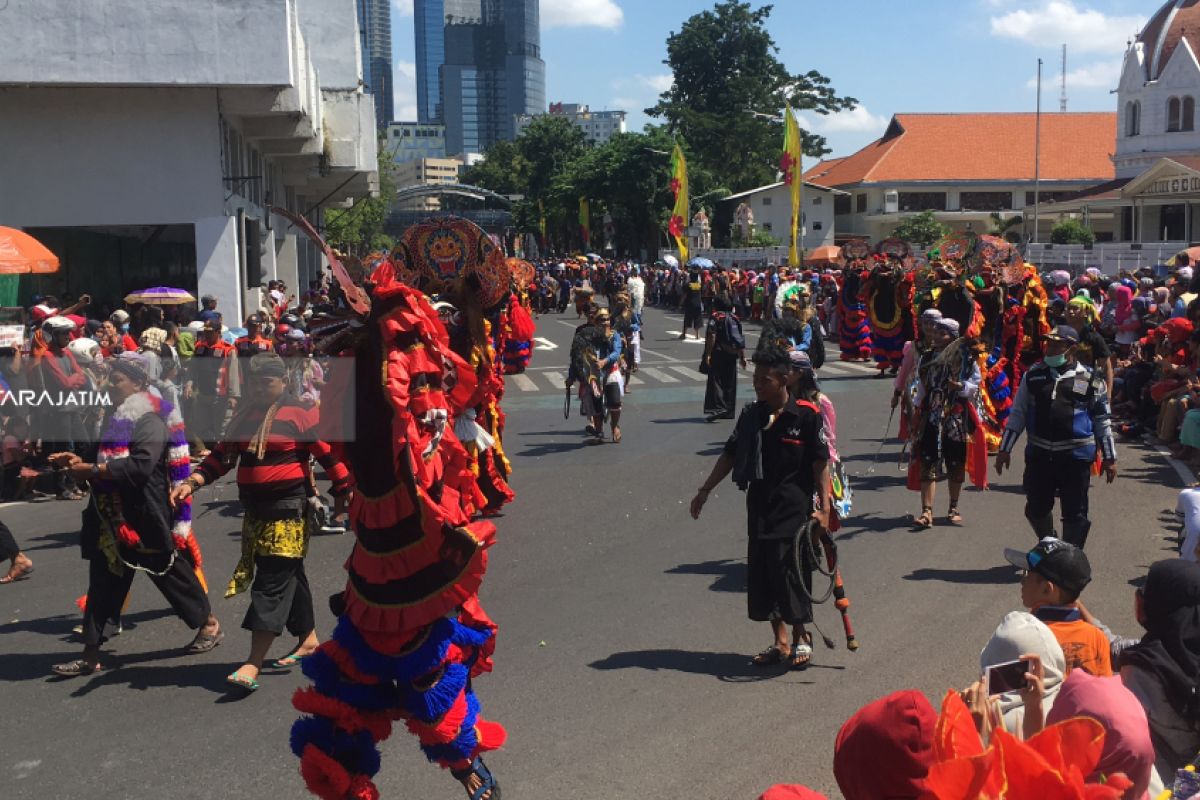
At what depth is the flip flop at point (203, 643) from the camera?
7207mm

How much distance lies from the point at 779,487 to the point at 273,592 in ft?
9.05

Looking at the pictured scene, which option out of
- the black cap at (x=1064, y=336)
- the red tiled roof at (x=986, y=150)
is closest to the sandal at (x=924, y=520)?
the black cap at (x=1064, y=336)

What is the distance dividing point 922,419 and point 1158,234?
160 feet

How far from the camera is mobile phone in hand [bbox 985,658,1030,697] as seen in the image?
3.03 metres

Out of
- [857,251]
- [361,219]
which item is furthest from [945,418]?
[361,219]

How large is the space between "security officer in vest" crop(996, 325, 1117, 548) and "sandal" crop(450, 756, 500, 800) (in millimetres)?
4627

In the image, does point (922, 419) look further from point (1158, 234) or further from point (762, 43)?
point (762, 43)

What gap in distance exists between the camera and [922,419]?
10148 mm

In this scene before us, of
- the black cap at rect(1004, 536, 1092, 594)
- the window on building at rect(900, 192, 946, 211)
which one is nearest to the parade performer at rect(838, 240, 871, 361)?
the black cap at rect(1004, 536, 1092, 594)

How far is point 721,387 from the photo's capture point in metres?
16.4

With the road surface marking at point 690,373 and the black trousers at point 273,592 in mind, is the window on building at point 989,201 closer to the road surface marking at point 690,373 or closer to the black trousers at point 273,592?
the road surface marking at point 690,373

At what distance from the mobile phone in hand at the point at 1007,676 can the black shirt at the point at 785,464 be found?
350 centimetres

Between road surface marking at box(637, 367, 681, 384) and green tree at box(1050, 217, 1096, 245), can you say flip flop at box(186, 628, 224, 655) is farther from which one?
green tree at box(1050, 217, 1096, 245)

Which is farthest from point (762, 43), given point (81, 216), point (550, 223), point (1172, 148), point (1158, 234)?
point (81, 216)
